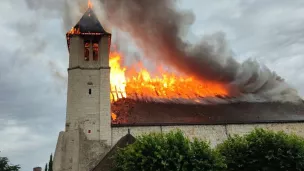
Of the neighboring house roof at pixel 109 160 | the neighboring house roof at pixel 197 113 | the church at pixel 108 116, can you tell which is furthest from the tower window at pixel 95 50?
the neighboring house roof at pixel 109 160

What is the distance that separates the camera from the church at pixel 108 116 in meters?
29.0

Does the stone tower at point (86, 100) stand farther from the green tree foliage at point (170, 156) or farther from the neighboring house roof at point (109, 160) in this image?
the green tree foliage at point (170, 156)

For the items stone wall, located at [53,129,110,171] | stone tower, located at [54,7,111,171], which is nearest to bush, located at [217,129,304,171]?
stone wall, located at [53,129,110,171]

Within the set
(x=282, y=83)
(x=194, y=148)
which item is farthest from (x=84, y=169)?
(x=282, y=83)

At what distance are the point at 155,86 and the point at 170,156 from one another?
700 inches

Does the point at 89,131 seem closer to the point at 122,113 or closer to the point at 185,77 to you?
the point at 122,113

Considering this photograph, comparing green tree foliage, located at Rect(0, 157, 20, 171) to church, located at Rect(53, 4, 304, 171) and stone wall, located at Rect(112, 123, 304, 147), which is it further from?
stone wall, located at Rect(112, 123, 304, 147)

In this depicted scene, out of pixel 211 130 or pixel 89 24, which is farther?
pixel 89 24

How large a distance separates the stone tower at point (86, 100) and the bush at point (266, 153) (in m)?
11.7

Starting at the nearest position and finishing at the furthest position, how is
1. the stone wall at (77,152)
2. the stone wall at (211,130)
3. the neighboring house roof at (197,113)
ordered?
the stone wall at (77,152), the stone wall at (211,130), the neighboring house roof at (197,113)

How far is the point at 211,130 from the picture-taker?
3120 cm

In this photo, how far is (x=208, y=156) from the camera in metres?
21.6

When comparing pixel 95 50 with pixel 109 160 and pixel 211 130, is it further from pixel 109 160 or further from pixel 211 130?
pixel 211 130

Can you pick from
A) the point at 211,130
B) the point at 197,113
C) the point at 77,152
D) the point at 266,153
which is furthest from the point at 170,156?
the point at 197,113
